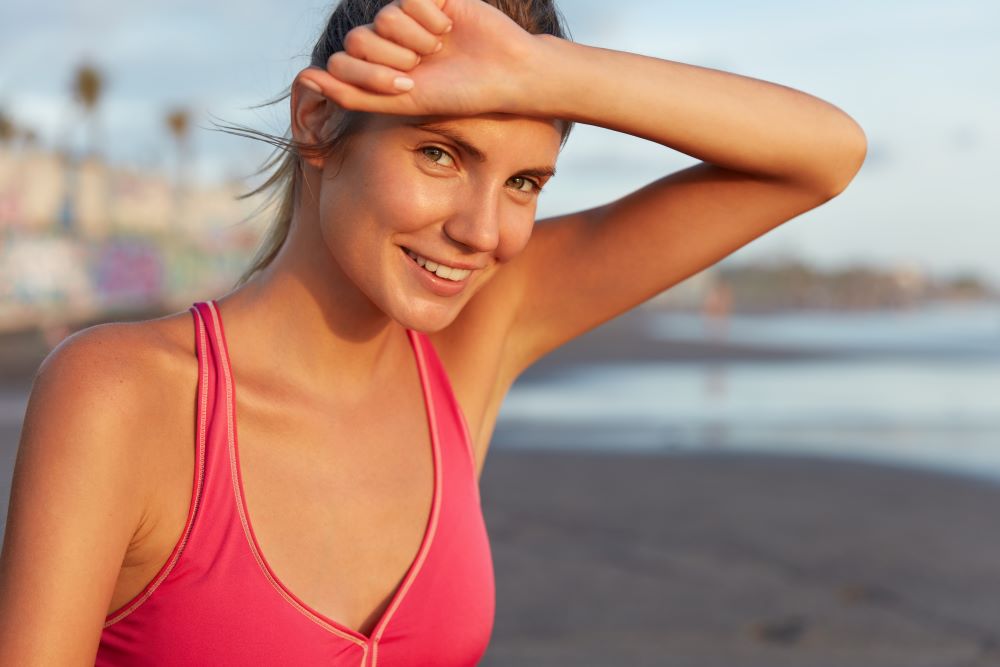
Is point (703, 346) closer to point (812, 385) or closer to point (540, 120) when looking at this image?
point (812, 385)

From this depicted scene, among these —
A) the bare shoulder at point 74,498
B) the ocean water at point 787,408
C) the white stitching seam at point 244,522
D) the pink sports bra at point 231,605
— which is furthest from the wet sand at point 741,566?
the bare shoulder at point 74,498

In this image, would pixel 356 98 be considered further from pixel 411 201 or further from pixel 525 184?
pixel 525 184

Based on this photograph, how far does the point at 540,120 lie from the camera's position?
1528 mm

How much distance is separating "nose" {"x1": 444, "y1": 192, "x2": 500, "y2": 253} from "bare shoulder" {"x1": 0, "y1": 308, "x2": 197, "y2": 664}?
0.45 m

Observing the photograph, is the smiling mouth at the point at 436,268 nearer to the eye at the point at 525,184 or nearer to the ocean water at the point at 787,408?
the eye at the point at 525,184

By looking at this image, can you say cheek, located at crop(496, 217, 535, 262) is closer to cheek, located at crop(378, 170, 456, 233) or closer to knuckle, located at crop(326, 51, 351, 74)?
cheek, located at crop(378, 170, 456, 233)

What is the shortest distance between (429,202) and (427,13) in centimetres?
24

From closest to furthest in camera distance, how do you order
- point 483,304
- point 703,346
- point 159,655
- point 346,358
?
point 159,655 < point 346,358 < point 483,304 < point 703,346

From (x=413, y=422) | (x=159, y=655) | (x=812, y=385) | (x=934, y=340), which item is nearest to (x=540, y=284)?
(x=413, y=422)

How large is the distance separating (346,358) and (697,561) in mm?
4246

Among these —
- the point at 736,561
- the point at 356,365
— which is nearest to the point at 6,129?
the point at 736,561

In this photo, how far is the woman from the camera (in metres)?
1.34

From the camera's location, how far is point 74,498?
1303mm

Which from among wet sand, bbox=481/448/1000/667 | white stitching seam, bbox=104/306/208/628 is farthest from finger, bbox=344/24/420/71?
wet sand, bbox=481/448/1000/667
